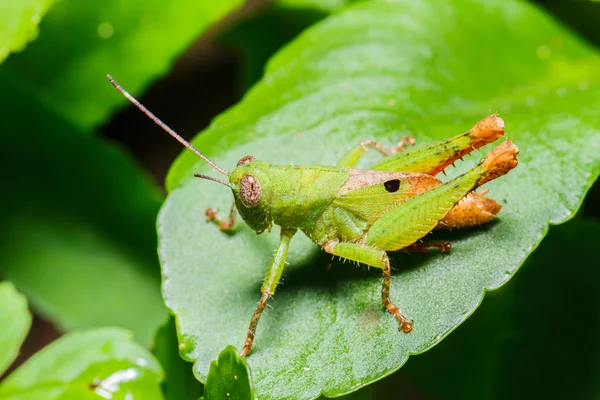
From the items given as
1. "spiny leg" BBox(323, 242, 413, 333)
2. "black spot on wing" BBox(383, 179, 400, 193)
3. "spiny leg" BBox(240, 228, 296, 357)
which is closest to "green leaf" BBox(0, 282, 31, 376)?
"spiny leg" BBox(240, 228, 296, 357)

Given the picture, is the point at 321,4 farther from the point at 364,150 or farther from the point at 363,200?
the point at 363,200

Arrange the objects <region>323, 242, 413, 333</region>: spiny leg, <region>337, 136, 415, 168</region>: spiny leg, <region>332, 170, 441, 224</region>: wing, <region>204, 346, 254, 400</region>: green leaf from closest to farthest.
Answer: <region>204, 346, 254, 400</region>: green leaf < <region>323, 242, 413, 333</region>: spiny leg < <region>332, 170, 441, 224</region>: wing < <region>337, 136, 415, 168</region>: spiny leg

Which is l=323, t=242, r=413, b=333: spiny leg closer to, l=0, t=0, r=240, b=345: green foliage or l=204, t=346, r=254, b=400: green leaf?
l=204, t=346, r=254, b=400: green leaf

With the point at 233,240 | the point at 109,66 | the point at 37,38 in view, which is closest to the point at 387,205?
the point at 233,240

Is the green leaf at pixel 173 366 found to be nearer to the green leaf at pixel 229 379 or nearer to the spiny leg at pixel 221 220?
the spiny leg at pixel 221 220

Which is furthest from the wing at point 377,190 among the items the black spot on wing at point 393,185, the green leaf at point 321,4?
the green leaf at point 321,4

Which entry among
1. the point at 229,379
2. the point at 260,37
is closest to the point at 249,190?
the point at 229,379
